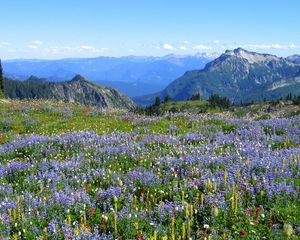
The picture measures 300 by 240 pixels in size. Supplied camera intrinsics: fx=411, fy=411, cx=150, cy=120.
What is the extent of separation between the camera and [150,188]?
9469 mm

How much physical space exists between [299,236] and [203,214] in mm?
1834

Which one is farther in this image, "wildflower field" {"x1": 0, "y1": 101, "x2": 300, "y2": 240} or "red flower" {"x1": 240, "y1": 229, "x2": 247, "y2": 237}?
"wildflower field" {"x1": 0, "y1": 101, "x2": 300, "y2": 240}

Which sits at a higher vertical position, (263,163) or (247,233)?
(263,163)

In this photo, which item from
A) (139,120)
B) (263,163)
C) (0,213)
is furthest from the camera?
(139,120)

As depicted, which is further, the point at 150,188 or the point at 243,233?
the point at 150,188

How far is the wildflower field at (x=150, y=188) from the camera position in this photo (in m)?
7.40

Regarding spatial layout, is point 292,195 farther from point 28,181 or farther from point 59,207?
point 28,181

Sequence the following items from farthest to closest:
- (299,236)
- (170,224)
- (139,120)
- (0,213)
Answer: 1. (139,120)
2. (0,213)
3. (170,224)
4. (299,236)

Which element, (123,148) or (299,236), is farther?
(123,148)

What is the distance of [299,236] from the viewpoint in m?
6.82

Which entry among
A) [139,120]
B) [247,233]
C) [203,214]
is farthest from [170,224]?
[139,120]

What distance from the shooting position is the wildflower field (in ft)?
24.3

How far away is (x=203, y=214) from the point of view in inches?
313

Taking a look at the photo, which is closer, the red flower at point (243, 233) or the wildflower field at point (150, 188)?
the red flower at point (243, 233)
